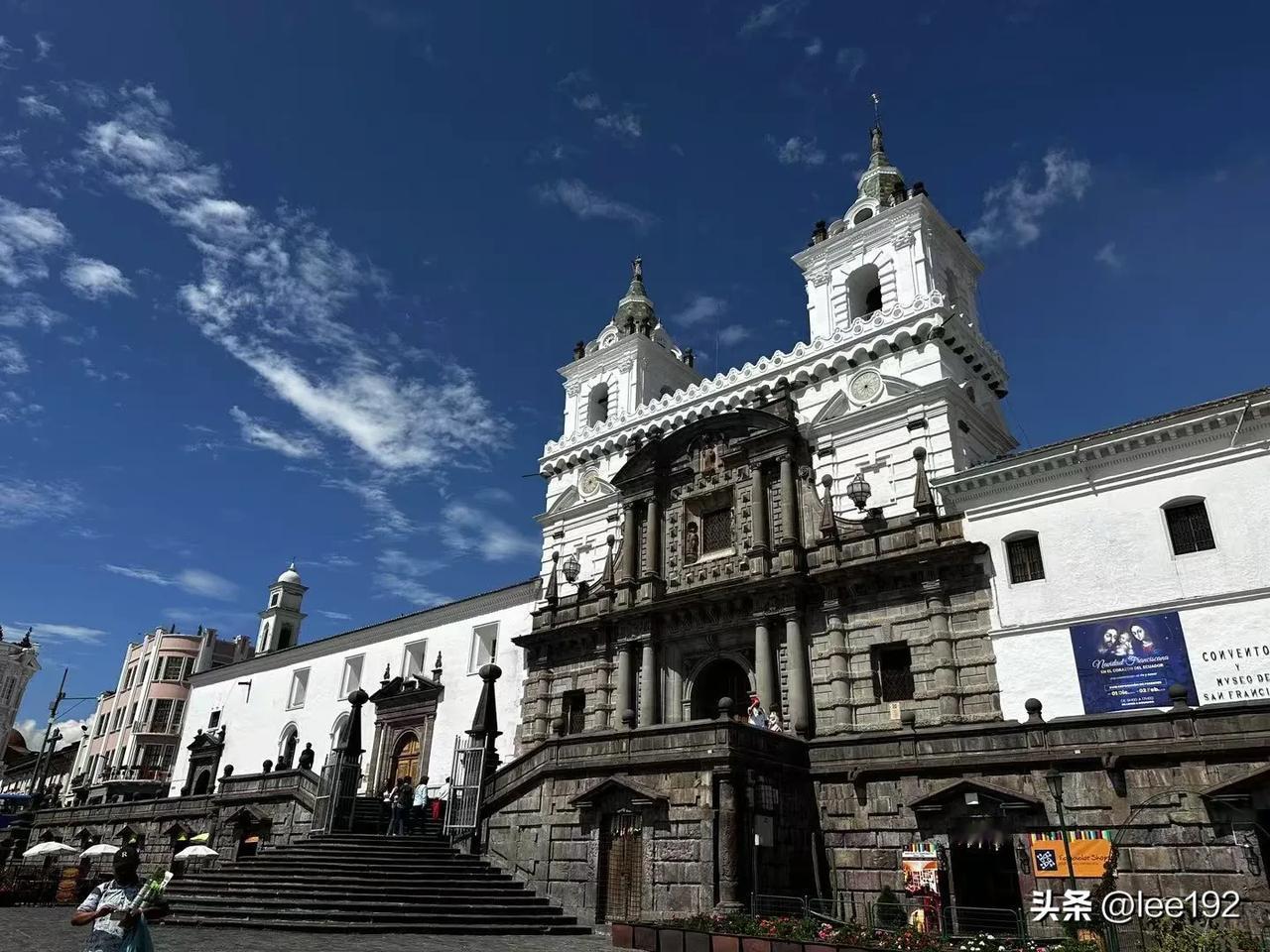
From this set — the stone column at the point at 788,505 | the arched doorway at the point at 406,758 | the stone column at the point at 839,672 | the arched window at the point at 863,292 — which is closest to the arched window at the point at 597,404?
the arched window at the point at 863,292

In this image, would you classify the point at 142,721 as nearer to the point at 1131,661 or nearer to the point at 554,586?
the point at 554,586

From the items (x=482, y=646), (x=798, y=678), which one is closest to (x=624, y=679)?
(x=798, y=678)

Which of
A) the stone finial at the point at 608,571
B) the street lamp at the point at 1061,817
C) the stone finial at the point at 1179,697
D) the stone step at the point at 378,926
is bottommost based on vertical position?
the stone step at the point at 378,926

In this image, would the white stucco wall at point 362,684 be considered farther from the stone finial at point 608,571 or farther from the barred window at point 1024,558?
the barred window at point 1024,558

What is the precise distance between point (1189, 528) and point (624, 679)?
55.8 ft

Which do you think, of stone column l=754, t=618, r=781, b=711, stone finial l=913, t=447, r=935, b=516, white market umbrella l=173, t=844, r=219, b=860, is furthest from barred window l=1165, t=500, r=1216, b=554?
white market umbrella l=173, t=844, r=219, b=860

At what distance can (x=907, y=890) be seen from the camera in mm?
19203

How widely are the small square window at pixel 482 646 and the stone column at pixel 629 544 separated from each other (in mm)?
9100

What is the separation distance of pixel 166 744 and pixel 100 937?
53.9m

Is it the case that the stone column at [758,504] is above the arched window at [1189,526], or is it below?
above

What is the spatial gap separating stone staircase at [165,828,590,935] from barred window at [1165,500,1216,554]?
1667cm

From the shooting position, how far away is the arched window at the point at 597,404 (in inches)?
1535

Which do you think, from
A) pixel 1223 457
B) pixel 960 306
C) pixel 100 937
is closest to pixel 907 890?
pixel 1223 457

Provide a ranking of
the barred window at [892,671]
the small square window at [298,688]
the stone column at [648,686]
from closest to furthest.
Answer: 1. the barred window at [892,671]
2. the stone column at [648,686]
3. the small square window at [298,688]
